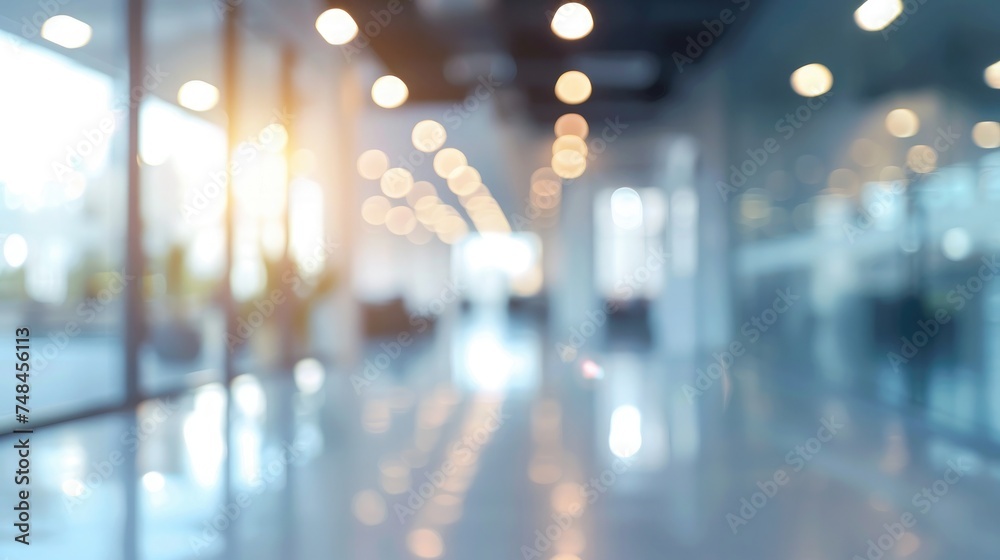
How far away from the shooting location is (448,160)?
Result: 35.2 feet

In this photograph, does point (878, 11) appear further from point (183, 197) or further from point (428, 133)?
point (183, 197)

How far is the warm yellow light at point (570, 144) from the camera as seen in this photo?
980 centimetres

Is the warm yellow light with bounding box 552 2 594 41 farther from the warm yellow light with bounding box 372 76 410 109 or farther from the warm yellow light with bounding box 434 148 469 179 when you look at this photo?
the warm yellow light with bounding box 434 148 469 179

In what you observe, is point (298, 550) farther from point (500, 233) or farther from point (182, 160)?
point (500, 233)

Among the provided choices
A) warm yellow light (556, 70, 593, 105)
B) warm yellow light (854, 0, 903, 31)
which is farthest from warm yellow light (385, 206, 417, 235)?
warm yellow light (854, 0, 903, 31)

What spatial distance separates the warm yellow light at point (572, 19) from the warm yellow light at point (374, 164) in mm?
6485

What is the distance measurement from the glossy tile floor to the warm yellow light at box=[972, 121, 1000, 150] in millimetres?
1696

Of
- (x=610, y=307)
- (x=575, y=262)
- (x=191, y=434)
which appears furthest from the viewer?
(x=610, y=307)

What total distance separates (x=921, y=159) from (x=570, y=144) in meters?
5.32

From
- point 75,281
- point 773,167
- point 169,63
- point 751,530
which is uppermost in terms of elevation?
point 169,63

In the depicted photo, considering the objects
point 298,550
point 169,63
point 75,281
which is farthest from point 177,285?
point 298,550

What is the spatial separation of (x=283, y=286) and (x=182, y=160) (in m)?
1.99

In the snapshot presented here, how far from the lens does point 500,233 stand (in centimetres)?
2625

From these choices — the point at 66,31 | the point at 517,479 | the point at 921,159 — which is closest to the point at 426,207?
the point at 66,31
